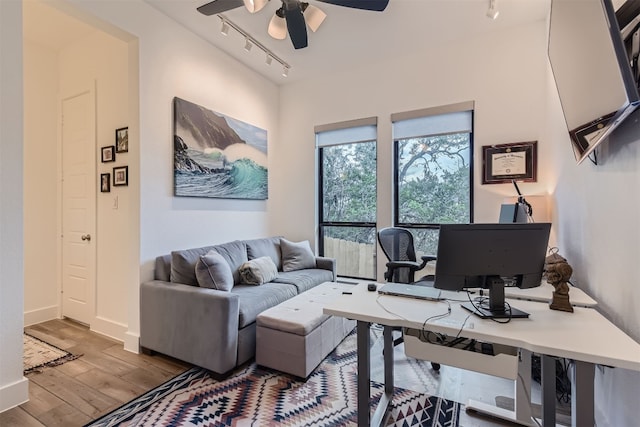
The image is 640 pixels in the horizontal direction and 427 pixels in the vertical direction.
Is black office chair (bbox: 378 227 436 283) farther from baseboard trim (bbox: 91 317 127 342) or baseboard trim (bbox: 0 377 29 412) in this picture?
baseboard trim (bbox: 0 377 29 412)

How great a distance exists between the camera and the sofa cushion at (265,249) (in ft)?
11.4

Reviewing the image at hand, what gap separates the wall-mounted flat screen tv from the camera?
47.6 inches

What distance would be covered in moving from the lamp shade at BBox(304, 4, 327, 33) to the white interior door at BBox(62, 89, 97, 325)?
237 centimetres

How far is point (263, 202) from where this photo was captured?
423cm

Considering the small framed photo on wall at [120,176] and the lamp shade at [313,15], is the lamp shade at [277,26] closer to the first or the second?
the lamp shade at [313,15]

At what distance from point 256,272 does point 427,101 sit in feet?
9.08

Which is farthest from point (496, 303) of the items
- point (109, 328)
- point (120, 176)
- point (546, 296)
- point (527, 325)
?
point (109, 328)

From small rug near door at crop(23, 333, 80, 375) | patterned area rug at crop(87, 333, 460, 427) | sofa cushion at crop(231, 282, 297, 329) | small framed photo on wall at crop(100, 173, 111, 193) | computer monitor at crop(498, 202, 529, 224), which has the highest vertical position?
small framed photo on wall at crop(100, 173, 111, 193)

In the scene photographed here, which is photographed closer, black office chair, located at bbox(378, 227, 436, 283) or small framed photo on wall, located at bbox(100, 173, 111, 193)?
black office chair, located at bbox(378, 227, 436, 283)

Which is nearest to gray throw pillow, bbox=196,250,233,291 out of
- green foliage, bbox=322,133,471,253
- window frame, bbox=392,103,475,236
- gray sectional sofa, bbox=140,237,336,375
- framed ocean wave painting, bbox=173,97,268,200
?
gray sectional sofa, bbox=140,237,336,375

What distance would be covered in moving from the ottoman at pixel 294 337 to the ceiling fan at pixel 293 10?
1.97 m

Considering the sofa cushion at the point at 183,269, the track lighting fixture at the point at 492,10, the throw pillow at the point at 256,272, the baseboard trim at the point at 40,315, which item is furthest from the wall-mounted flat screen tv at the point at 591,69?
the baseboard trim at the point at 40,315

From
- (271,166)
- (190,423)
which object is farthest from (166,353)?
(271,166)

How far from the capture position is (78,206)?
3.26m
